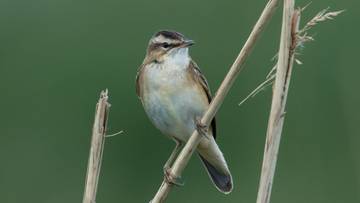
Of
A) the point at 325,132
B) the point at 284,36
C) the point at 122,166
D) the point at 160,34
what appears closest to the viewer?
the point at 284,36

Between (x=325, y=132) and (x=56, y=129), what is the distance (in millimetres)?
3029

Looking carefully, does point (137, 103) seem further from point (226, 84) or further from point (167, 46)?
point (226, 84)

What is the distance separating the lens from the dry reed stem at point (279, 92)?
3707mm

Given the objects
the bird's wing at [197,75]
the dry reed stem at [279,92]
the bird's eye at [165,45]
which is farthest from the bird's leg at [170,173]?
the bird's eye at [165,45]

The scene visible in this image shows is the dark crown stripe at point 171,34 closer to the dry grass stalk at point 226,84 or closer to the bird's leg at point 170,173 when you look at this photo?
the bird's leg at point 170,173

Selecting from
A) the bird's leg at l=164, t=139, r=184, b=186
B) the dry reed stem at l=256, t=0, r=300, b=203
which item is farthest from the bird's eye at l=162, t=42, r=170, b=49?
the dry reed stem at l=256, t=0, r=300, b=203

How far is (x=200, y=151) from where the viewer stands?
20.2 feet

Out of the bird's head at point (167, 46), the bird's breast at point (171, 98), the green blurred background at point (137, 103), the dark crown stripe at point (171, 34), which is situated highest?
the dark crown stripe at point (171, 34)

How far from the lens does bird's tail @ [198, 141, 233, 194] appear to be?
602cm

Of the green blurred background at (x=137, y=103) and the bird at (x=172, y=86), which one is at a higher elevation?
the bird at (x=172, y=86)

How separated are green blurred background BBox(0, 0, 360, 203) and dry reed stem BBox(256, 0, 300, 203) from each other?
163 inches

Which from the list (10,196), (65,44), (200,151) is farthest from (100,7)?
(200,151)

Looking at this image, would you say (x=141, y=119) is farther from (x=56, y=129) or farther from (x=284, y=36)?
(x=284, y=36)

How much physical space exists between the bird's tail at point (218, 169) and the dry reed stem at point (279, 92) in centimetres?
223
